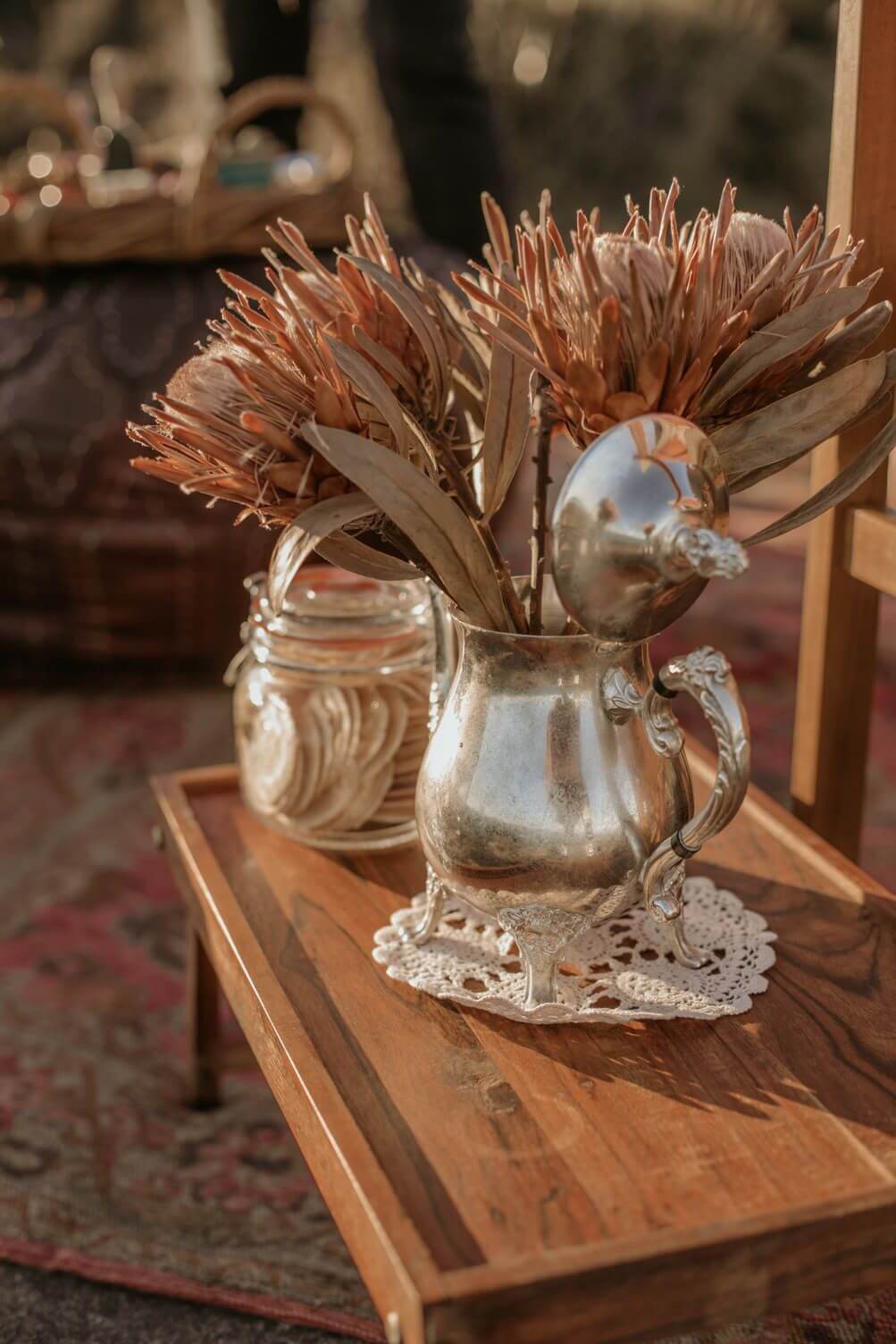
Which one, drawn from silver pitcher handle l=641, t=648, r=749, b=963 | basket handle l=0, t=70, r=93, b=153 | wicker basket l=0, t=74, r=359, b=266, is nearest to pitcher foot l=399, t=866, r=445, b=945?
silver pitcher handle l=641, t=648, r=749, b=963

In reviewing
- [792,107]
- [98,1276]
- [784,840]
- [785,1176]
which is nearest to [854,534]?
[784,840]

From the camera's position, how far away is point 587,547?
57 cm

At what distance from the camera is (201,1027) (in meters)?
1.07

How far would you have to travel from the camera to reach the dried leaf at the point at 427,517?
0.58 meters

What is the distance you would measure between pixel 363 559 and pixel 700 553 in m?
0.19

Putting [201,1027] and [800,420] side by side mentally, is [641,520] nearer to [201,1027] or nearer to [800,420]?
[800,420]

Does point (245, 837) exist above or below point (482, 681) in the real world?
below

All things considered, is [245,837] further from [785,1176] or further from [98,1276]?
[785,1176]

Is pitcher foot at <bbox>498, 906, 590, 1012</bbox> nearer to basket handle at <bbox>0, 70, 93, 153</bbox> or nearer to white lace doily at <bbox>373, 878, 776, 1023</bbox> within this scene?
white lace doily at <bbox>373, 878, 776, 1023</bbox>

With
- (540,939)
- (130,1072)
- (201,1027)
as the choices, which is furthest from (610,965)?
(130,1072)

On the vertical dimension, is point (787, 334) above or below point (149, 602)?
above

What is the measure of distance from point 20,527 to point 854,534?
4.35ft

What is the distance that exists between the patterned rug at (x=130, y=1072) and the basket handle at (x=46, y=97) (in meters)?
0.84

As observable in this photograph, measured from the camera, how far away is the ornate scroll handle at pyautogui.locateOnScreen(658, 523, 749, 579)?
540 millimetres
